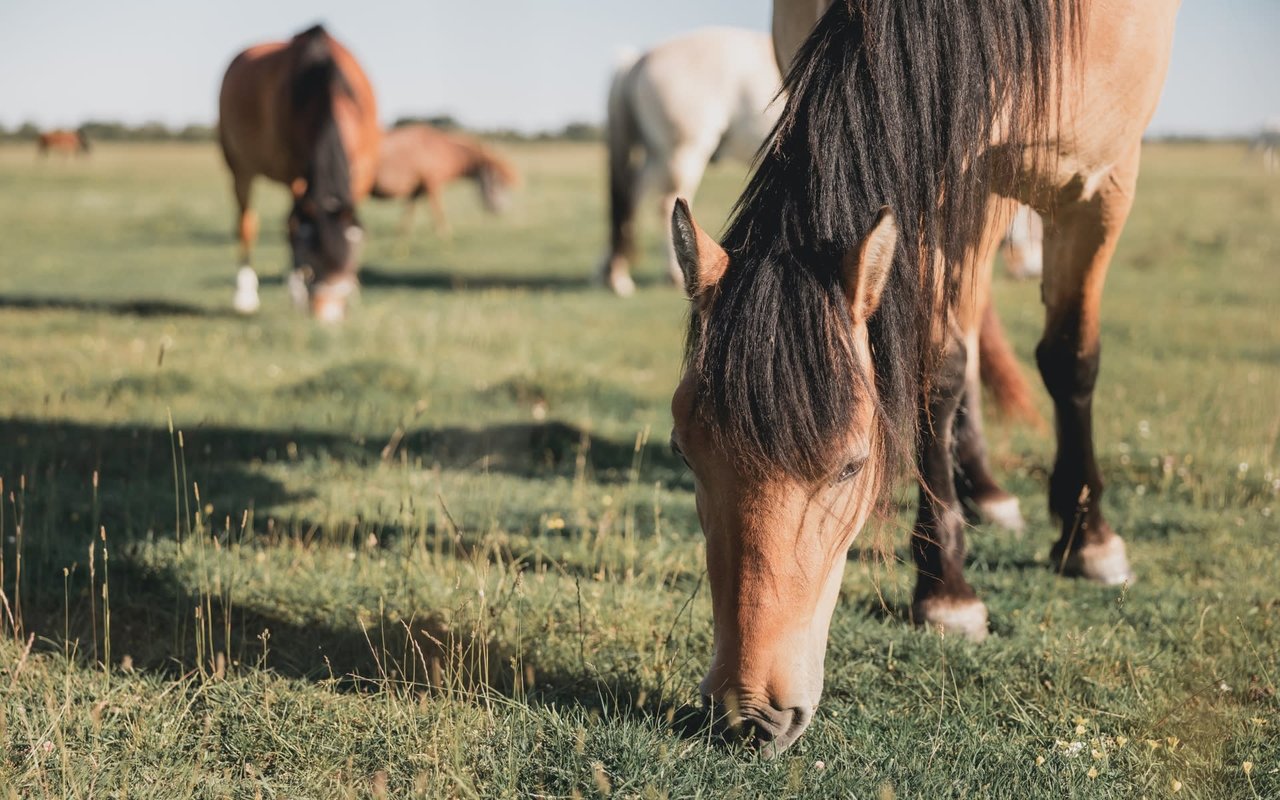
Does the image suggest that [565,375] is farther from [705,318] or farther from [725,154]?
[725,154]

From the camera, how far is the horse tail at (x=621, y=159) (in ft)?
38.2

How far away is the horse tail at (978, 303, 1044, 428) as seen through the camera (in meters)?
4.94

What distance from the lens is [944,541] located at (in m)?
3.13

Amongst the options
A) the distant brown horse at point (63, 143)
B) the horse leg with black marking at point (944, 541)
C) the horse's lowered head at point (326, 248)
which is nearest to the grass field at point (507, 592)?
the horse leg with black marking at point (944, 541)

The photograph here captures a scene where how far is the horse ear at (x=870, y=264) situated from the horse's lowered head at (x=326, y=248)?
7.33 metres

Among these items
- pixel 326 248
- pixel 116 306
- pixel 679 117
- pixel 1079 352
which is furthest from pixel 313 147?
pixel 1079 352

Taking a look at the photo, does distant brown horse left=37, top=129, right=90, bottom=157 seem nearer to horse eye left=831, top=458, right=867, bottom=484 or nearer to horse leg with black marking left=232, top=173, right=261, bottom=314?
horse leg with black marking left=232, top=173, right=261, bottom=314

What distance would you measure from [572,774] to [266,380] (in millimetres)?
4752

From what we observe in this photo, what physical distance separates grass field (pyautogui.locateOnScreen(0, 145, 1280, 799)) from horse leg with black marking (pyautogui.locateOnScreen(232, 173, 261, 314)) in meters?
1.68

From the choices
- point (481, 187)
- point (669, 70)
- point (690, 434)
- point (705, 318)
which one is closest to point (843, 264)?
point (705, 318)

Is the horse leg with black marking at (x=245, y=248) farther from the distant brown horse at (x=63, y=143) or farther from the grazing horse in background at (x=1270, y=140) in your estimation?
the distant brown horse at (x=63, y=143)

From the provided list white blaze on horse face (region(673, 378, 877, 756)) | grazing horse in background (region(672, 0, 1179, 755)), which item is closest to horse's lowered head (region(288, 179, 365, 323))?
grazing horse in background (region(672, 0, 1179, 755))

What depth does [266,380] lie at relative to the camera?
6359 mm

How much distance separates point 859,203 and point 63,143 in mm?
53927
